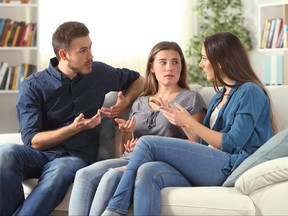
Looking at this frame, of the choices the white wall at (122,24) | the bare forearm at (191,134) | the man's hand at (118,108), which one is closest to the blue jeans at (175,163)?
the bare forearm at (191,134)

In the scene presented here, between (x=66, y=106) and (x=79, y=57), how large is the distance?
→ 26cm

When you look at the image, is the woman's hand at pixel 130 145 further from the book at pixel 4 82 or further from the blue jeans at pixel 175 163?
the book at pixel 4 82

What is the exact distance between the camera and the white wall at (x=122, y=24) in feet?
20.2

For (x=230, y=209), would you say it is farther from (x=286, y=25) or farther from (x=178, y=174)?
(x=286, y=25)

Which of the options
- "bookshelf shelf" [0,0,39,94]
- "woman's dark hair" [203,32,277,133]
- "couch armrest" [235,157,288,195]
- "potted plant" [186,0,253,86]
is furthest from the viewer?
"potted plant" [186,0,253,86]

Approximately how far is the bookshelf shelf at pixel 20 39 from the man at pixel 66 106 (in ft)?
7.89

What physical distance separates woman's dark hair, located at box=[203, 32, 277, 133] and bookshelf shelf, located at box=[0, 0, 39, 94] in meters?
3.00

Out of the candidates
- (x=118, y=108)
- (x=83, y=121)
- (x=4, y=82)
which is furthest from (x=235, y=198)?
(x=4, y=82)

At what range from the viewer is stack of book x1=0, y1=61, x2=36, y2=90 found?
19.3ft

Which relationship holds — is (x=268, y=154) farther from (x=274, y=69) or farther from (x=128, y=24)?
(x=128, y=24)

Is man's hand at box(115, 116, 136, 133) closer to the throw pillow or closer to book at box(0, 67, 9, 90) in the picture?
the throw pillow

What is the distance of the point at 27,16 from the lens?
6.01 metres

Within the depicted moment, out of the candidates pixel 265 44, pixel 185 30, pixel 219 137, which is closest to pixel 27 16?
pixel 185 30

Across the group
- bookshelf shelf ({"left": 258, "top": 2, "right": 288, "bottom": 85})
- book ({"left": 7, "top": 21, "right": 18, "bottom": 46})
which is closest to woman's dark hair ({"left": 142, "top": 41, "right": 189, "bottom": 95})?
bookshelf shelf ({"left": 258, "top": 2, "right": 288, "bottom": 85})
